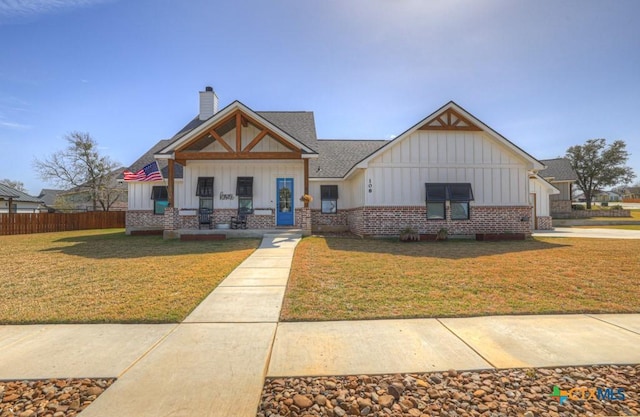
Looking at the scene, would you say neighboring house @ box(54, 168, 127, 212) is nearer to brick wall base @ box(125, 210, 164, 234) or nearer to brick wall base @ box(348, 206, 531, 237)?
brick wall base @ box(125, 210, 164, 234)

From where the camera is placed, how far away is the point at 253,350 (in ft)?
11.0

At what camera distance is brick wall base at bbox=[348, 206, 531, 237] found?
45.6 feet

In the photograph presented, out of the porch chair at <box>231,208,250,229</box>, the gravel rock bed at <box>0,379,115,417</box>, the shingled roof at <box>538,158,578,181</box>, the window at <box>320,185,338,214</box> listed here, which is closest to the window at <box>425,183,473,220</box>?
the window at <box>320,185,338,214</box>

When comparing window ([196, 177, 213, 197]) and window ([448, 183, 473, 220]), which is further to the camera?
window ([196, 177, 213, 197])

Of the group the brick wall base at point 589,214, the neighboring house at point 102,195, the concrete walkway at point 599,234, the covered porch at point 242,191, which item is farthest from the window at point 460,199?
the neighboring house at point 102,195

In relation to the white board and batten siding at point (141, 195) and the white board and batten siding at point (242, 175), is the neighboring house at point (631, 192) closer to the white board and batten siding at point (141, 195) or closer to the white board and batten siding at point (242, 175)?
the white board and batten siding at point (242, 175)

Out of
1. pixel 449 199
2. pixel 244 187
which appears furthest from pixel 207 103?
pixel 449 199

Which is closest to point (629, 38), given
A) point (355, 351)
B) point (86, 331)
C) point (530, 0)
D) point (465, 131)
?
point (530, 0)

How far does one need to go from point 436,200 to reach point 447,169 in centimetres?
156

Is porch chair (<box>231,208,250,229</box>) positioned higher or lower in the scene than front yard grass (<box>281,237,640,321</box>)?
higher

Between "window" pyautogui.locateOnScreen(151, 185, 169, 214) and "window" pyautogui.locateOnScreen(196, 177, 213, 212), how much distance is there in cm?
363

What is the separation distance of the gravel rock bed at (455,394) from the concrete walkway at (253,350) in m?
0.13

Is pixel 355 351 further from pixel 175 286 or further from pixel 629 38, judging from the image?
pixel 629 38

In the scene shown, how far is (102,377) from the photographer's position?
2809 millimetres
